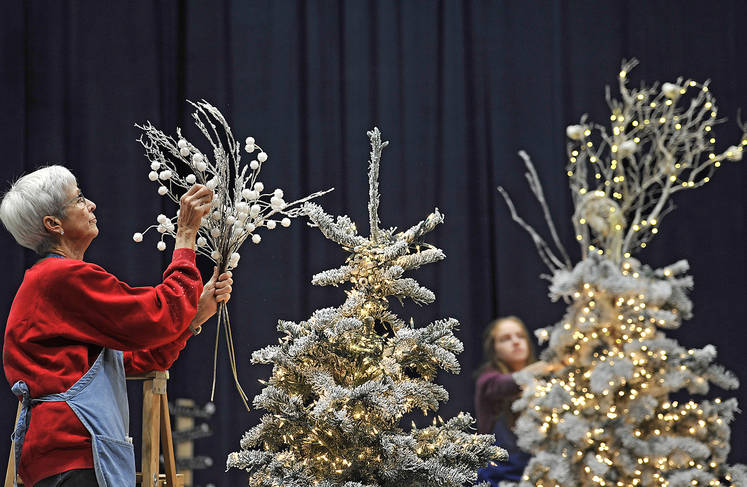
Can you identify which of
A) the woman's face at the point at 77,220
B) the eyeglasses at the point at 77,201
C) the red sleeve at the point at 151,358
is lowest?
the red sleeve at the point at 151,358

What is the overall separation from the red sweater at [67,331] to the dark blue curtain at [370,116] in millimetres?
2261

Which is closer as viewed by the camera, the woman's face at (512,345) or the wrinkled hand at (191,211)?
the wrinkled hand at (191,211)

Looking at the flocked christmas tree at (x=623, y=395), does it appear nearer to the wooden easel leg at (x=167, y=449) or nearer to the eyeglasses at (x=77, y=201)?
the wooden easel leg at (x=167, y=449)

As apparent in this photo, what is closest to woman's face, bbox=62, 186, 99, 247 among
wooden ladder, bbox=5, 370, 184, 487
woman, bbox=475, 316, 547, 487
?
wooden ladder, bbox=5, 370, 184, 487

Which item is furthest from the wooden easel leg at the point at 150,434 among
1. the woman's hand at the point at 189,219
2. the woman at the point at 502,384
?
the woman at the point at 502,384

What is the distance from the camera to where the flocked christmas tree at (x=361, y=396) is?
259 centimetres

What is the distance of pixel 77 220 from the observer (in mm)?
2268

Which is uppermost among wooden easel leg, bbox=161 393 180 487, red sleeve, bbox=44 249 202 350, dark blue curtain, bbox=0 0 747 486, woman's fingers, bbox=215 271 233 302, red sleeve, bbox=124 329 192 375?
dark blue curtain, bbox=0 0 747 486

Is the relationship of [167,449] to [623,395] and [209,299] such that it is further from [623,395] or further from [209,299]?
[623,395]

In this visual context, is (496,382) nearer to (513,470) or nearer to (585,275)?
(513,470)

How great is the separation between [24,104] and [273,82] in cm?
120

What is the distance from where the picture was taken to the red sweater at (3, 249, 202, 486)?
2.09m

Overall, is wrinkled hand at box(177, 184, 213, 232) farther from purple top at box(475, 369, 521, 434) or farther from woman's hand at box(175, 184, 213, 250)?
purple top at box(475, 369, 521, 434)

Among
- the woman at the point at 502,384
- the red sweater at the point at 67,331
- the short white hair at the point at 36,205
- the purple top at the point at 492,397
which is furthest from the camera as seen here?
the purple top at the point at 492,397
